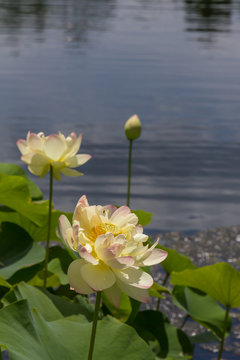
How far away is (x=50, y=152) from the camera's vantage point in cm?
113

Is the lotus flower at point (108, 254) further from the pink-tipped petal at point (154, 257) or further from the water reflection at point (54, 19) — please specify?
the water reflection at point (54, 19)

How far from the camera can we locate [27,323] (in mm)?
819

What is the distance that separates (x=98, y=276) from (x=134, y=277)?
0.13 feet

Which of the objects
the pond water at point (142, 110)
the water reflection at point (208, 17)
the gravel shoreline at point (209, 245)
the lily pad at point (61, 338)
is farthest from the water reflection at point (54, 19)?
the lily pad at point (61, 338)

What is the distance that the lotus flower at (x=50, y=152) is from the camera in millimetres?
1120

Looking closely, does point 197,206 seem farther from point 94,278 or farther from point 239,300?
point 94,278

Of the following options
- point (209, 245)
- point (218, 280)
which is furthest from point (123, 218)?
point (209, 245)

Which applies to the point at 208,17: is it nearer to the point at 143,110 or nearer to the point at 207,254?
the point at 143,110

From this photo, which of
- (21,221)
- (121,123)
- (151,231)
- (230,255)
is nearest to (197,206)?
(151,231)

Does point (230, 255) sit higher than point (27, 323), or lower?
lower

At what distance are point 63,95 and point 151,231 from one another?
2.50m

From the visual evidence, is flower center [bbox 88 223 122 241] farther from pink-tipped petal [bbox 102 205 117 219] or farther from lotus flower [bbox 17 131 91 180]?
lotus flower [bbox 17 131 91 180]

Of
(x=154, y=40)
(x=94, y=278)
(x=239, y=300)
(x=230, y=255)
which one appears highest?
(x=94, y=278)

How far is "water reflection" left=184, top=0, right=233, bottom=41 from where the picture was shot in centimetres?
967
